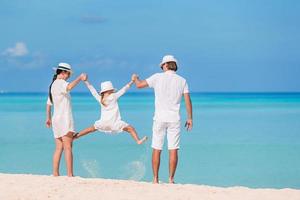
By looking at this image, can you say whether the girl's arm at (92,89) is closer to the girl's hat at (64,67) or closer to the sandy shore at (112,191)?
the girl's hat at (64,67)

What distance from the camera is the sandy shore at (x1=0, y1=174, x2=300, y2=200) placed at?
8648mm

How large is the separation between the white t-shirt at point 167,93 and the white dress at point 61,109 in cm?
121

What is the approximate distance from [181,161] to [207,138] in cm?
701

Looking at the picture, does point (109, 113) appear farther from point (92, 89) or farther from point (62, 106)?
point (62, 106)

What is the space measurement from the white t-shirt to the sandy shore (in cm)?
94

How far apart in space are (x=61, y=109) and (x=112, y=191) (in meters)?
1.62

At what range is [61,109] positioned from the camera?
9.91m

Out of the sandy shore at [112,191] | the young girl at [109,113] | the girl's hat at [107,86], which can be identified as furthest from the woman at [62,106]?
the sandy shore at [112,191]

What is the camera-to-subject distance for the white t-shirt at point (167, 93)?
955cm

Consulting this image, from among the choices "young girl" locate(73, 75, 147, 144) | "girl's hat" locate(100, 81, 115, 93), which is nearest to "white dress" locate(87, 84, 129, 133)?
"young girl" locate(73, 75, 147, 144)

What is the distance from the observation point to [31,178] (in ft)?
32.0

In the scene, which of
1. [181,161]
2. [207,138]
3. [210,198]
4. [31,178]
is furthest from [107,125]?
[207,138]

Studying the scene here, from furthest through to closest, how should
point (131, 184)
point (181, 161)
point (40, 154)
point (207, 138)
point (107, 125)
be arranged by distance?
point (207, 138), point (40, 154), point (181, 161), point (107, 125), point (131, 184)

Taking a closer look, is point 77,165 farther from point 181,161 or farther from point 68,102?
point 68,102
